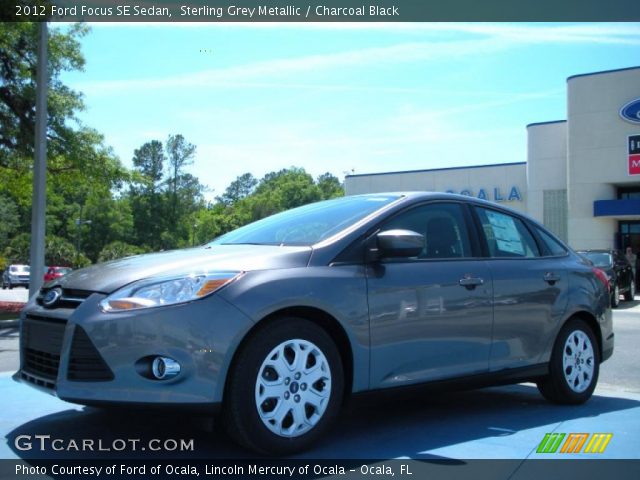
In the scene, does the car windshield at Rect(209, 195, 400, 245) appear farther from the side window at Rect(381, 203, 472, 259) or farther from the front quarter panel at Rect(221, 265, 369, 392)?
the front quarter panel at Rect(221, 265, 369, 392)

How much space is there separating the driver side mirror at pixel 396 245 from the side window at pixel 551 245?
1785 millimetres

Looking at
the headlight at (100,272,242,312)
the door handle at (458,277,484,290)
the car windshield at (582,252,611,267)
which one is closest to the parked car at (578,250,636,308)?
the car windshield at (582,252,611,267)

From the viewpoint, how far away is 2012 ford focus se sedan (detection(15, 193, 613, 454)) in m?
3.56

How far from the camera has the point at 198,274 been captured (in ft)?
12.3

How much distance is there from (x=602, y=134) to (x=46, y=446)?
28018 millimetres

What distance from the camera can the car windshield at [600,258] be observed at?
1852cm

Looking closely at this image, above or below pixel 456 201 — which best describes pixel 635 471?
below

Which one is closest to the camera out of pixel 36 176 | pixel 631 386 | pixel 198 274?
pixel 198 274

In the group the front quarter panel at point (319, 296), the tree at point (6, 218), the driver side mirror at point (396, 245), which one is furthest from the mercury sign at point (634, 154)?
the tree at point (6, 218)

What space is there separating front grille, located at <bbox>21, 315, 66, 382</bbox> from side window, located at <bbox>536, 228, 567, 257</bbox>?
3728 mm

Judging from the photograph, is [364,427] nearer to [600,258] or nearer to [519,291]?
[519,291]

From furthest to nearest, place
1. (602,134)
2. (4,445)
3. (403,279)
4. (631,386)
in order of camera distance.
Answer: (602,134) → (631,386) → (403,279) → (4,445)

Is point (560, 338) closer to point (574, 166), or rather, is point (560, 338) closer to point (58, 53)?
point (58, 53)

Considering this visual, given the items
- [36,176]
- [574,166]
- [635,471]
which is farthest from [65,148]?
[574,166]
